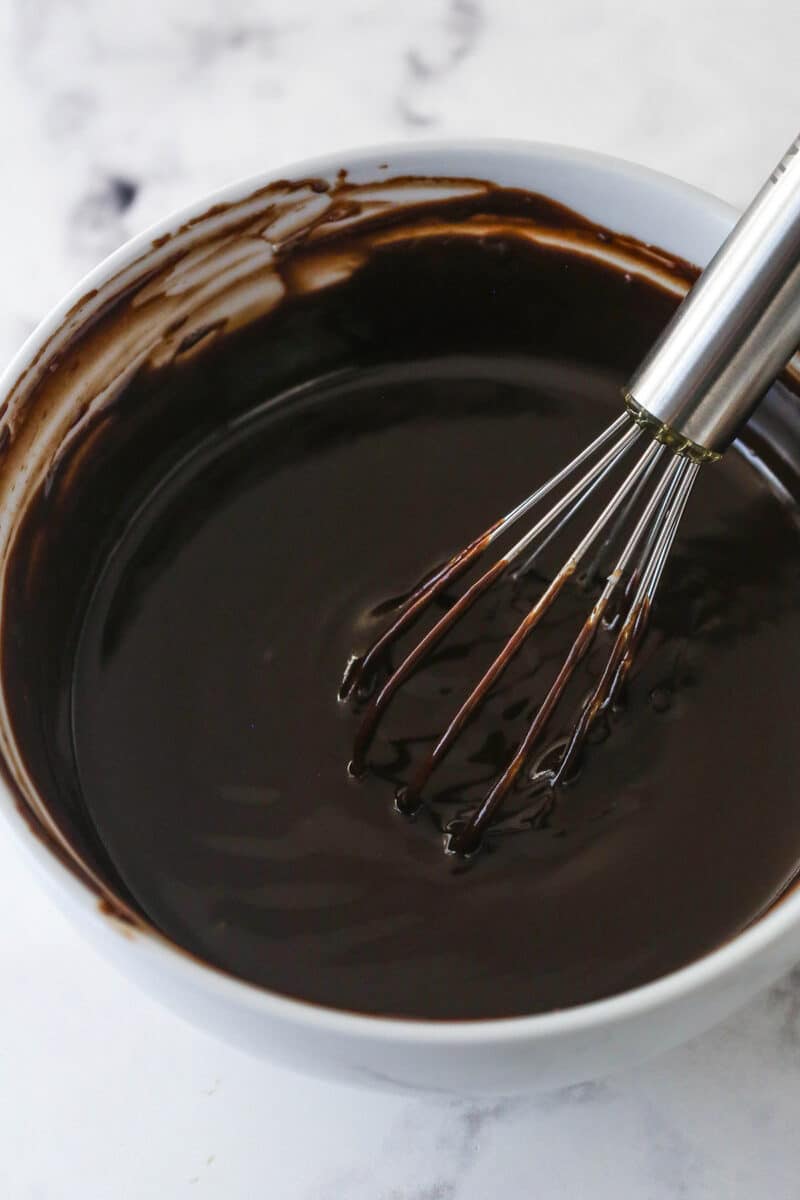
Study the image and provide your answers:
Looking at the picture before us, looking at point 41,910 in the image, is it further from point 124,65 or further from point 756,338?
point 124,65

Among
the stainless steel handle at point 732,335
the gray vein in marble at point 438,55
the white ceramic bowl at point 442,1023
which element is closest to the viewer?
the white ceramic bowl at point 442,1023

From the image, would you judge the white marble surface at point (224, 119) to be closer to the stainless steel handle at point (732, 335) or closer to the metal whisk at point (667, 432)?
the metal whisk at point (667, 432)

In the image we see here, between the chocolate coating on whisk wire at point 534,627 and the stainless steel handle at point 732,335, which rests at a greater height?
the stainless steel handle at point 732,335

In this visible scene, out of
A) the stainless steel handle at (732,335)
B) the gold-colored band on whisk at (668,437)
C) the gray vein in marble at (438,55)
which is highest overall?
the gray vein in marble at (438,55)

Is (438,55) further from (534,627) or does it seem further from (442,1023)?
(442,1023)

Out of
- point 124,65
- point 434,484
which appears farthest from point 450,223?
point 124,65

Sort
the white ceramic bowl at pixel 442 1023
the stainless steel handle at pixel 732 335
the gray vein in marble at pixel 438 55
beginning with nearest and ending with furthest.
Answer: the white ceramic bowl at pixel 442 1023 < the stainless steel handle at pixel 732 335 < the gray vein in marble at pixel 438 55

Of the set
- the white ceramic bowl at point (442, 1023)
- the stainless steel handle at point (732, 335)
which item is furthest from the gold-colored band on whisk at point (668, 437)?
the white ceramic bowl at point (442, 1023)
